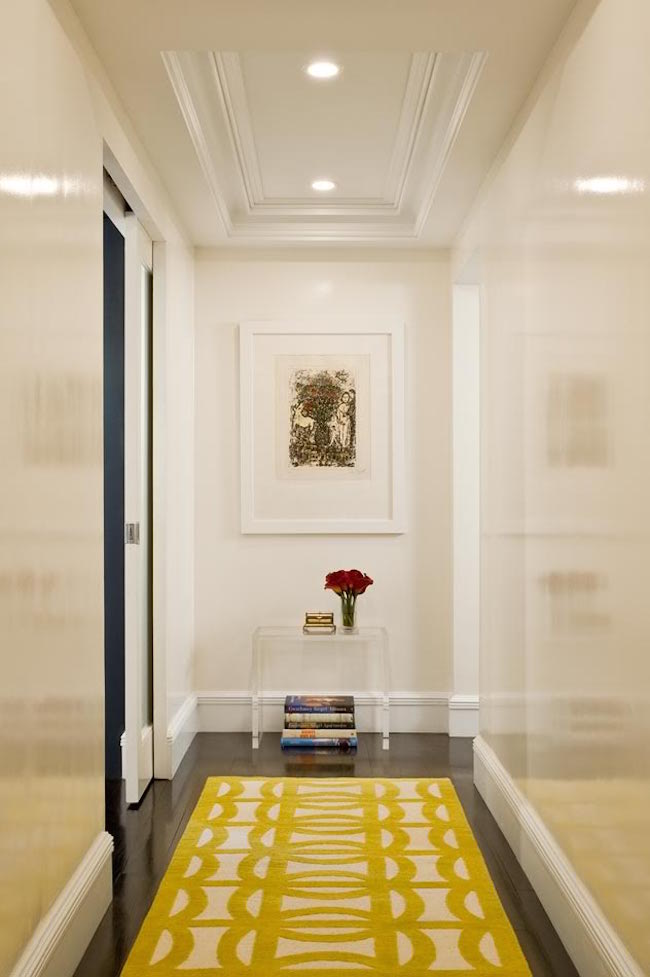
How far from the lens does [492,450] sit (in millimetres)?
3674

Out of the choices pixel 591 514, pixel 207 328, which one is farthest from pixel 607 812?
pixel 207 328

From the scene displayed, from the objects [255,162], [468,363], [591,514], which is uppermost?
[255,162]

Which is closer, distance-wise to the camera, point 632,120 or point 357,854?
point 632,120

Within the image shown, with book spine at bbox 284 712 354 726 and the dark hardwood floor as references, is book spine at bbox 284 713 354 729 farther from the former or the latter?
the dark hardwood floor

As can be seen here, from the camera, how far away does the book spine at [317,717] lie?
15.4 ft

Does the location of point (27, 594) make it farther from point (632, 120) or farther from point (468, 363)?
point (468, 363)

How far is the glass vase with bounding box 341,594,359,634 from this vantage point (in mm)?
4750

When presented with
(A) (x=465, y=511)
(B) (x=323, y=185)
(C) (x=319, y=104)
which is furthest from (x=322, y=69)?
(A) (x=465, y=511)

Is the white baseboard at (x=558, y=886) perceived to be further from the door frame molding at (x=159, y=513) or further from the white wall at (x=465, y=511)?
the door frame molding at (x=159, y=513)

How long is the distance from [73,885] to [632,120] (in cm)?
222

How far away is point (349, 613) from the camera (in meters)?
4.75

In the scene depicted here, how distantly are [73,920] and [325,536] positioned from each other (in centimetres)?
286

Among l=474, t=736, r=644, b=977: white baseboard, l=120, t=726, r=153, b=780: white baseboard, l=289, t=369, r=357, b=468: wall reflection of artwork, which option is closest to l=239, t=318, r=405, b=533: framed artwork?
l=289, t=369, r=357, b=468: wall reflection of artwork

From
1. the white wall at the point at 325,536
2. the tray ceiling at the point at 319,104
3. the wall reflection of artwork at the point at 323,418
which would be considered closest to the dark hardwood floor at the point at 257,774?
the white wall at the point at 325,536
